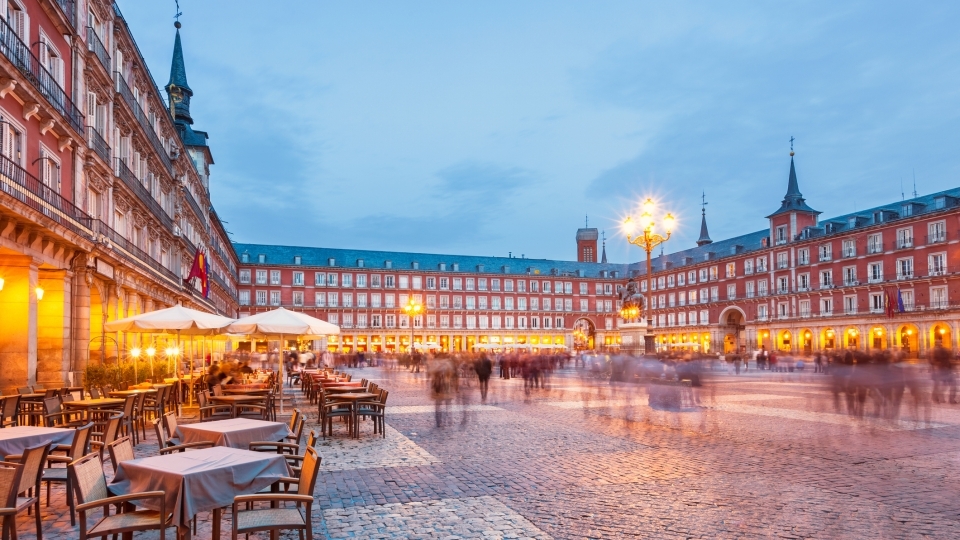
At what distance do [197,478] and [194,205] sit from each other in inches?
1667

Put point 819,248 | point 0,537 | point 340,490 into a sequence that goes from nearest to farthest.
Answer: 1. point 0,537
2. point 340,490
3. point 819,248

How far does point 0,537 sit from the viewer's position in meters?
5.39

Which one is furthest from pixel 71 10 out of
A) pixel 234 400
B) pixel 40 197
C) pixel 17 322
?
pixel 234 400

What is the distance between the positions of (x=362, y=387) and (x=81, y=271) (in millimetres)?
11306

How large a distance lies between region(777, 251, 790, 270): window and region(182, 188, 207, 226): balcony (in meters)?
49.8

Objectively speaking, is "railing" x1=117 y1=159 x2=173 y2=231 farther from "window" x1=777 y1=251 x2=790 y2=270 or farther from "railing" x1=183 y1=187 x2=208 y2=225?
"window" x1=777 y1=251 x2=790 y2=270

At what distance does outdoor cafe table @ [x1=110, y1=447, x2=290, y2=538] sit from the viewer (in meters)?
4.98

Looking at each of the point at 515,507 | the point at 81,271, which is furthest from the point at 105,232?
the point at 515,507

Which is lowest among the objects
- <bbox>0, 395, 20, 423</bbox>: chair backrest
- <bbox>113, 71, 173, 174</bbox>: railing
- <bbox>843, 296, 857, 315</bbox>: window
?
<bbox>0, 395, 20, 423</bbox>: chair backrest

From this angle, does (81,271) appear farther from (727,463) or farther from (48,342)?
(727,463)

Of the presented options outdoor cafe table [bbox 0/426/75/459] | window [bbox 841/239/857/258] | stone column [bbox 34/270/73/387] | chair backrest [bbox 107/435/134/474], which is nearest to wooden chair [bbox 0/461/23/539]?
chair backrest [bbox 107/435/134/474]

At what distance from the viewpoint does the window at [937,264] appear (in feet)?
158

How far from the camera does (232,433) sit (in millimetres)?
7500

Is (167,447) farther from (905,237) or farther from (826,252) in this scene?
(826,252)
